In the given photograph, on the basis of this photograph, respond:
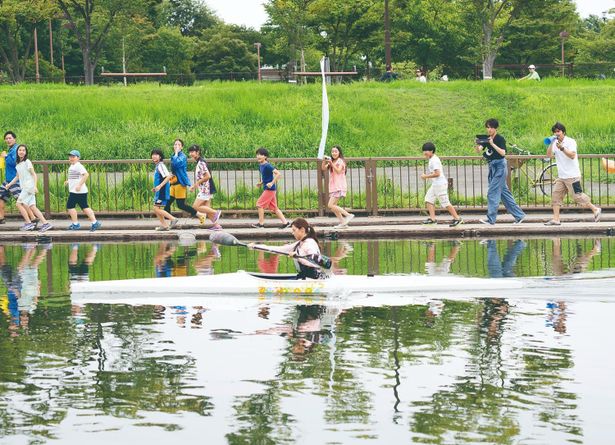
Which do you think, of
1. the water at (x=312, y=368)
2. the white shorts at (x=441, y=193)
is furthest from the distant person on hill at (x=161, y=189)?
the water at (x=312, y=368)

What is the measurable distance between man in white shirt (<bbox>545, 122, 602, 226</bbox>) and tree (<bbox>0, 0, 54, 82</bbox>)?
3307cm

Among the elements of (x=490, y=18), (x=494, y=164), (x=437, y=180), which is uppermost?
(x=490, y=18)

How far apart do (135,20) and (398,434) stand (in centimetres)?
5384

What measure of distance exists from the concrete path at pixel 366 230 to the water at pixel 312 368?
16.6 feet

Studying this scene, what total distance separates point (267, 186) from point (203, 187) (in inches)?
48.0

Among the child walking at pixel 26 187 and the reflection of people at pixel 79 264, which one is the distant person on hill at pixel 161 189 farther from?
the child walking at pixel 26 187

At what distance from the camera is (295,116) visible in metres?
40.9

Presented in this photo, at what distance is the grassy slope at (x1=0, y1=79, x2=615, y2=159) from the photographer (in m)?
38.2

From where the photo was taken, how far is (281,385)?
409 inches

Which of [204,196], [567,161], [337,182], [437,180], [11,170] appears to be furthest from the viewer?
[11,170]

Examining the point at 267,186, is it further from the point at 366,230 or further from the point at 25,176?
the point at 25,176

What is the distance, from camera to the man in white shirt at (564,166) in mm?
21328

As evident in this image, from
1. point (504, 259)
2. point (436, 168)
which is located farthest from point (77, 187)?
point (504, 259)

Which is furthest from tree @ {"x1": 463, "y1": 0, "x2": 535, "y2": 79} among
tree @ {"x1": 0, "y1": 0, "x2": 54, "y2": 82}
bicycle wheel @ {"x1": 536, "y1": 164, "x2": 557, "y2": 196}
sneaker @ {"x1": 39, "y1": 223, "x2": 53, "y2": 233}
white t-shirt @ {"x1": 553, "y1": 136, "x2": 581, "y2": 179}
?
sneaker @ {"x1": 39, "y1": 223, "x2": 53, "y2": 233}
